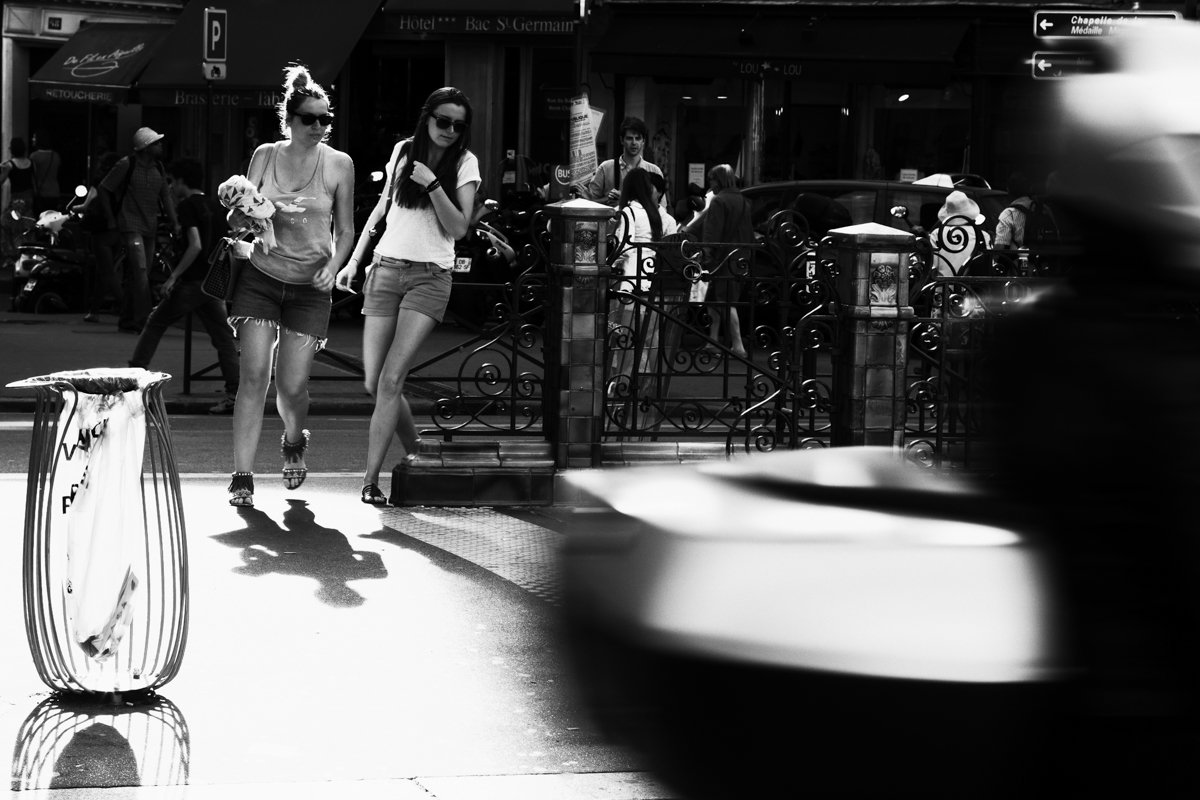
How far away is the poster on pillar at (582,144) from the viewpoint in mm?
11562

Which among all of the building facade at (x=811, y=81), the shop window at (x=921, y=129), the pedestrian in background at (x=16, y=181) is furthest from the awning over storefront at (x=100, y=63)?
the shop window at (x=921, y=129)

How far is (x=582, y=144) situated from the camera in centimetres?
1184

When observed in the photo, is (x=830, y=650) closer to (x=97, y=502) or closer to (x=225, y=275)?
(x=97, y=502)

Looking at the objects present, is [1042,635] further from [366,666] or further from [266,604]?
[266,604]

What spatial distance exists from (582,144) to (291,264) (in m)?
4.38

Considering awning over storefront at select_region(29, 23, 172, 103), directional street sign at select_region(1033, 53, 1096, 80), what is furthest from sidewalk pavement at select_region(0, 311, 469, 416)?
directional street sign at select_region(1033, 53, 1096, 80)

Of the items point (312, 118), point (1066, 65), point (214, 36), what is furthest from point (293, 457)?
point (1066, 65)

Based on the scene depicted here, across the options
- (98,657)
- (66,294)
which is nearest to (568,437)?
(98,657)

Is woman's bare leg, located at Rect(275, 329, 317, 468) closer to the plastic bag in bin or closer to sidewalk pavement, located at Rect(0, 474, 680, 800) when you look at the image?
sidewalk pavement, located at Rect(0, 474, 680, 800)

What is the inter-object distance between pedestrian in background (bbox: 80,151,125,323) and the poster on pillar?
697cm

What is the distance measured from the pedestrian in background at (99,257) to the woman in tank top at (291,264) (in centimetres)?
989

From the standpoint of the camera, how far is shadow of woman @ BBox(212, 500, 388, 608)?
21.3 ft

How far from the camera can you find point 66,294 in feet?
63.4

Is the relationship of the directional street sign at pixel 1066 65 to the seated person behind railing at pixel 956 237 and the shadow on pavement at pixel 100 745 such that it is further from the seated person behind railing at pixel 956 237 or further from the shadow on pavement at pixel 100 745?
the seated person behind railing at pixel 956 237
